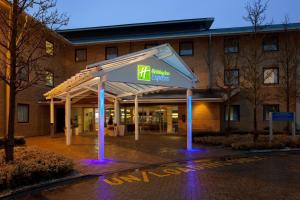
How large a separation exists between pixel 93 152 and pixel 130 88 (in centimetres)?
563

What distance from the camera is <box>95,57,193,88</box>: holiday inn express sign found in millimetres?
13156

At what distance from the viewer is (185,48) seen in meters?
29.0

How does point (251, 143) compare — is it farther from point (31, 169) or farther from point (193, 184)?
point (31, 169)

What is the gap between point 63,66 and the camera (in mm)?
30734

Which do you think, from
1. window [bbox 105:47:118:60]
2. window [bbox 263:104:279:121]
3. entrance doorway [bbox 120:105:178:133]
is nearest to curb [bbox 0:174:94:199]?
entrance doorway [bbox 120:105:178:133]

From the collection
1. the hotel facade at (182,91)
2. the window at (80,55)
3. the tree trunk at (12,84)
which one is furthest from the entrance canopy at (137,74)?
the window at (80,55)

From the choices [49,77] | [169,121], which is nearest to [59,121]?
[49,77]

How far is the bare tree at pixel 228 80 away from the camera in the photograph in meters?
21.6

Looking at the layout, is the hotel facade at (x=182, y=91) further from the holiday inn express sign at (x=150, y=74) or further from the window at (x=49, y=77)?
the holiday inn express sign at (x=150, y=74)

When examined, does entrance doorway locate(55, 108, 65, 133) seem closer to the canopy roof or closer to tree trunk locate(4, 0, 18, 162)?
the canopy roof

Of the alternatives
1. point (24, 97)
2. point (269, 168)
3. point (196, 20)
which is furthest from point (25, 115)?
point (269, 168)

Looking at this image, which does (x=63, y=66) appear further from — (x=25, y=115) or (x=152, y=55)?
(x=152, y=55)

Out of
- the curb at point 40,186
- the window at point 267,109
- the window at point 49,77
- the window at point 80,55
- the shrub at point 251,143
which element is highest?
the window at point 80,55

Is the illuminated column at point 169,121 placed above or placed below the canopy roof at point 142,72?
below
